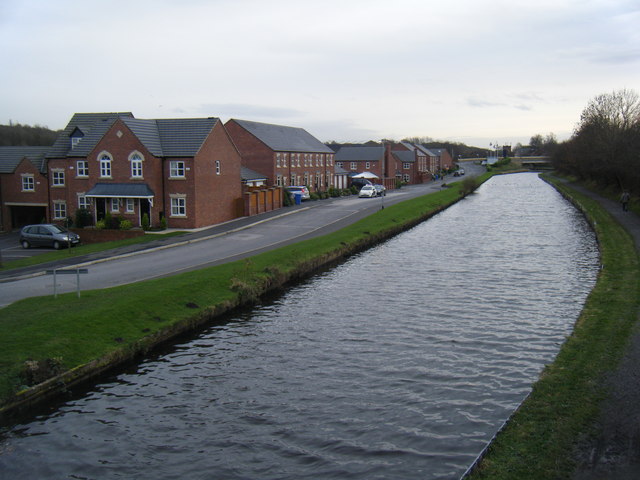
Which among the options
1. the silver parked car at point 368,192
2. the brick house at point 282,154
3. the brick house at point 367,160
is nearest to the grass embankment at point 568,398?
the brick house at point 282,154

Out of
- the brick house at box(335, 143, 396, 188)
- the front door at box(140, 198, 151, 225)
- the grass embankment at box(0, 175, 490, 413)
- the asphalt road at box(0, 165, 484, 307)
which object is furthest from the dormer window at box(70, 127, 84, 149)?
the brick house at box(335, 143, 396, 188)

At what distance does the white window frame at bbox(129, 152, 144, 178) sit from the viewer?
4650cm

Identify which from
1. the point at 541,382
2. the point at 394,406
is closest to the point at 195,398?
the point at 394,406

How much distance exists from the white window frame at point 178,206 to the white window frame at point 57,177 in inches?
450

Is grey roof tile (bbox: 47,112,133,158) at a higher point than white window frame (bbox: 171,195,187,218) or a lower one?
higher

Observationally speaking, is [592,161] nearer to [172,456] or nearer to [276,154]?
[276,154]

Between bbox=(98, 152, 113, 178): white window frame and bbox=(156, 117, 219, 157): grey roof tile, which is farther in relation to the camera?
bbox=(98, 152, 113, 178): white window frame

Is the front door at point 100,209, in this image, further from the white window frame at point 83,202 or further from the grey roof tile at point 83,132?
the grey roof tile at point 83,132

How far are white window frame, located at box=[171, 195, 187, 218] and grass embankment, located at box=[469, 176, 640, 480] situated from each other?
102ft

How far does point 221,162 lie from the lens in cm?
5062

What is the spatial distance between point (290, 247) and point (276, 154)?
36679 mm

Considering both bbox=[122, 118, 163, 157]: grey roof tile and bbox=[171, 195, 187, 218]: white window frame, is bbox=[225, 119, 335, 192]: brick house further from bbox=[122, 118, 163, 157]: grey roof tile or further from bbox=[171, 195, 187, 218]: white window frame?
bbox=[171, 195, 187, 218]: white window frame

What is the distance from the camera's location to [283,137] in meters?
78.7

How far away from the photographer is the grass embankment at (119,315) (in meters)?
16.3
